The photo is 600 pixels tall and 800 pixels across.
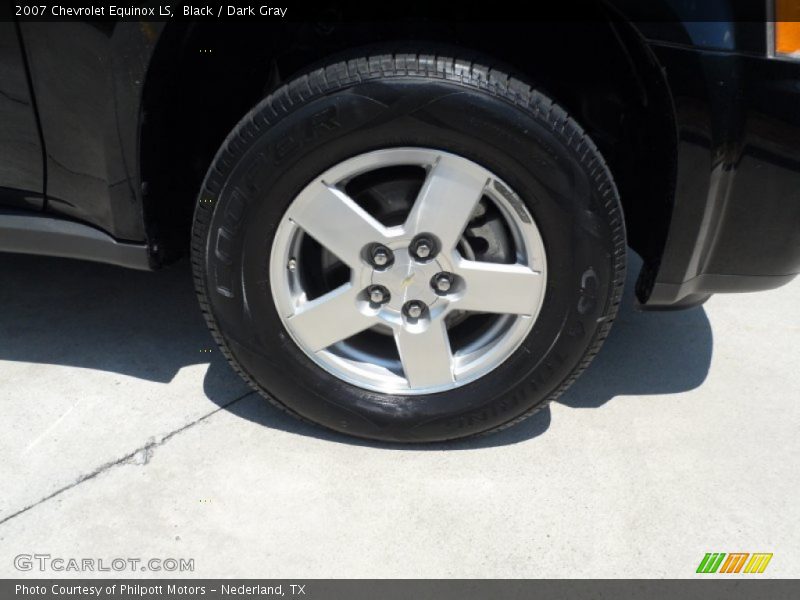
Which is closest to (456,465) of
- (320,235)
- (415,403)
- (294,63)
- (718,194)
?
(415,403)

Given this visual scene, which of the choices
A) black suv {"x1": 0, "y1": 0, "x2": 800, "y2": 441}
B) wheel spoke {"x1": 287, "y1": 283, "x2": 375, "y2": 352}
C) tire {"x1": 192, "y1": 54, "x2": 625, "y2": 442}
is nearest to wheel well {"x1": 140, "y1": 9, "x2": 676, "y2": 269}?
black suv {"x1": 0, "y1": 0, "x2": 800, "y2": 441}

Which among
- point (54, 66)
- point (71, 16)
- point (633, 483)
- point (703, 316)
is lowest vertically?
point (633, 483)

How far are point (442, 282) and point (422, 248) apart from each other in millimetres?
103

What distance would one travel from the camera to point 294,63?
2.12m

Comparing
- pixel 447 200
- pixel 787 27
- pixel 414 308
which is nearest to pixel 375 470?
pixel 414 308

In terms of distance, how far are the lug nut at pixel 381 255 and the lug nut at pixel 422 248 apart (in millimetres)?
62

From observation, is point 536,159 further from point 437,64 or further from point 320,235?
point 320,235

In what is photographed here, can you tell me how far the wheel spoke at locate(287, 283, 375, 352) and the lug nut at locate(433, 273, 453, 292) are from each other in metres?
0.18

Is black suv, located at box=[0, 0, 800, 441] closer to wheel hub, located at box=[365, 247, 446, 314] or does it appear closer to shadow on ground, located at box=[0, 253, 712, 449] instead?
wheel hub, located at box=[365, 247, 446, 314]

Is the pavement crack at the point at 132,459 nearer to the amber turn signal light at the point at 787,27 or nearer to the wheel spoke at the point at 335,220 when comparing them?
the wheel spoke at the point at 335,220

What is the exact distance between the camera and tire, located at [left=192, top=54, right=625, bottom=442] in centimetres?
181

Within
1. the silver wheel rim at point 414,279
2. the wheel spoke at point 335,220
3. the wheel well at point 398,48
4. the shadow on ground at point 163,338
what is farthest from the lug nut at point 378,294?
the wheel well at point 398,48

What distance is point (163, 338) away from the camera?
2600 mm

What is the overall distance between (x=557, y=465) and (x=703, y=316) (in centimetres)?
106
